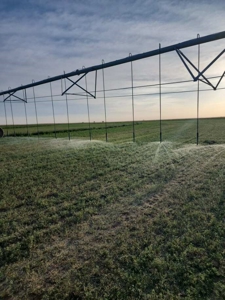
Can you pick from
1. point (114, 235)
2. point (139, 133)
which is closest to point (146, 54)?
point (114, 235)

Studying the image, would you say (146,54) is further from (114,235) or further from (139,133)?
(139,133)

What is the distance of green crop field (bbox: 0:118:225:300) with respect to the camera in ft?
9.75

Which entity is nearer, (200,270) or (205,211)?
(200,270)

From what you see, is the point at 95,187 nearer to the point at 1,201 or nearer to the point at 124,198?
the point at 124,198

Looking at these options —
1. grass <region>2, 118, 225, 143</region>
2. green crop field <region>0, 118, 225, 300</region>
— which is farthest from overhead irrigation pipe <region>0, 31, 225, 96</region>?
green crop field <region>0, 118, 225, 300</region>

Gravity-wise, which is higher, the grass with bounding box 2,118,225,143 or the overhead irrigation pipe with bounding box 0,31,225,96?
the overhead irrigation pipe with bounding box 0,31,225,96

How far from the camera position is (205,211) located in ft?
16.3

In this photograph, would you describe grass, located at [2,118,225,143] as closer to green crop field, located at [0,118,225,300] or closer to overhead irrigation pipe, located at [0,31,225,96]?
overhead irrigation pipe, located at [0,31,225,96]

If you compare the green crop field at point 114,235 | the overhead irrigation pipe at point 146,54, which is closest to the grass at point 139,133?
the overhead irrigation pipe at point 146,54

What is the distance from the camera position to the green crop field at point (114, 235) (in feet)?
9.75

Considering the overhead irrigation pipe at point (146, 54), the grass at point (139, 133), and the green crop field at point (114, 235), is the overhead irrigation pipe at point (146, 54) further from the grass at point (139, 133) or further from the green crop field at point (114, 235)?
the green crop field at point (114, 235)

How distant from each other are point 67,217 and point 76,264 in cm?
159

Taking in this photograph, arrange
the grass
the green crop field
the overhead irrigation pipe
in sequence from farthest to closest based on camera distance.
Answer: the grass < the overhead irrigation pipe < the green crop field

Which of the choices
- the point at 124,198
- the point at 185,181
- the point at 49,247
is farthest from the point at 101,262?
the point at 185,181
